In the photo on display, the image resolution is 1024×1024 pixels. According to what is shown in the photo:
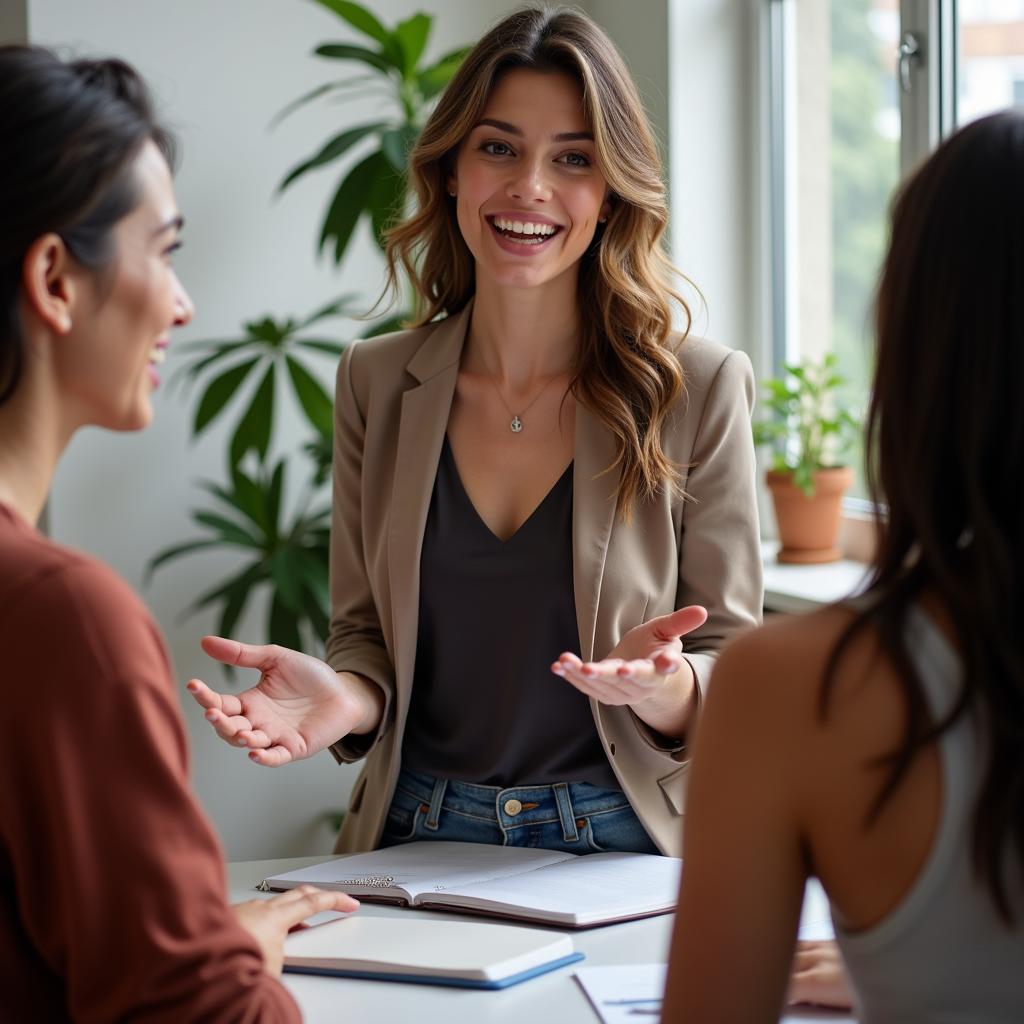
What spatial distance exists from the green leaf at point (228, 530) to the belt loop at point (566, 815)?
1567 mm

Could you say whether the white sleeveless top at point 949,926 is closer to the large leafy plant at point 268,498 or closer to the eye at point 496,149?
the eye at point 496,149

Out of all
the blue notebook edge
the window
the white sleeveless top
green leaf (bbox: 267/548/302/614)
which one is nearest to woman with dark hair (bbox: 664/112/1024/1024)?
the white sleeveless top

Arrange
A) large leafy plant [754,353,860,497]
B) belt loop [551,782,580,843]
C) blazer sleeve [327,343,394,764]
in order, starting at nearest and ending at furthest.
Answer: belt loop [551,782,580,843], blazer sleeve [327,343,394,764], large leafy plant [754,353,860,497]

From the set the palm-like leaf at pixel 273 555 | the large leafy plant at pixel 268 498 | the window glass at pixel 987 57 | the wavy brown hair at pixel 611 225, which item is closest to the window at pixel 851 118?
the window glass at pixel 987 57

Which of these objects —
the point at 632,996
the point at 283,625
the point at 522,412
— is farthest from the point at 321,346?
the point at 632,996

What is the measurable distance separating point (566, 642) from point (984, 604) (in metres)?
1.07

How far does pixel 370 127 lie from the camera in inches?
121

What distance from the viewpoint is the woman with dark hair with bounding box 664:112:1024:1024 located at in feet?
2.66

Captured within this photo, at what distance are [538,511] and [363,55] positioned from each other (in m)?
1.65

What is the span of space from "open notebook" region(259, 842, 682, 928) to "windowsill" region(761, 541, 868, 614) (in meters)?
1.17

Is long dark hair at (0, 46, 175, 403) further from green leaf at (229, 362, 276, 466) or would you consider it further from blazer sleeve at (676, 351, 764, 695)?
green leaf at (229, 362, 276, 466)

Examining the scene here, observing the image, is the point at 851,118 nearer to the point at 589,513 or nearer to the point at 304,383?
the point at 304,383

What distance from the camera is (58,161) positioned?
0.95 m

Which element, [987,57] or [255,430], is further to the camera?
[255,430]
